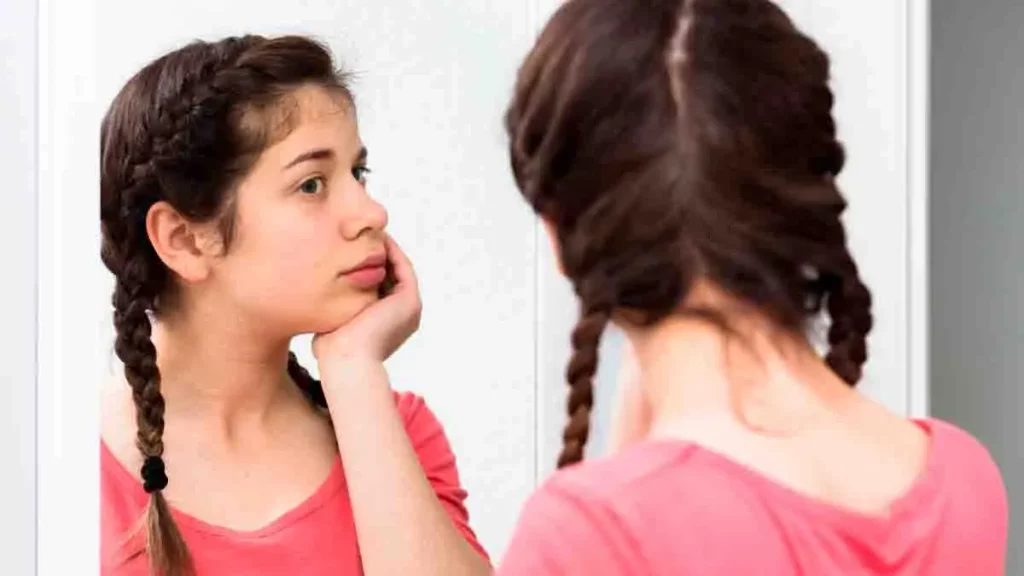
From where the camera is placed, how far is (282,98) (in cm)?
107

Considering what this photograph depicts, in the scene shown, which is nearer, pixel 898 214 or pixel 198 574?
pixel 198 574

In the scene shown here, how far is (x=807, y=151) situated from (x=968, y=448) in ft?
0.64

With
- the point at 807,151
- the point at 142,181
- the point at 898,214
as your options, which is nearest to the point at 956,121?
the point at 898,214

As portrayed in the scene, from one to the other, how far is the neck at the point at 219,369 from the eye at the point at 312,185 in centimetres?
10

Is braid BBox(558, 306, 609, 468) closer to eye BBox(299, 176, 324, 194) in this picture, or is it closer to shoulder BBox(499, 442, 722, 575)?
shoulder BBox(499, 442, 722, 575)

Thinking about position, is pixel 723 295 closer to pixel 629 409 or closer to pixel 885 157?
pixel 629 409

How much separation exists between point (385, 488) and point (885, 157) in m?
0.54

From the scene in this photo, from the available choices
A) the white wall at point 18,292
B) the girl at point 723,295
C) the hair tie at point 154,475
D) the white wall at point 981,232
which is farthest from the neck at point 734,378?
the white wall at point 981,232

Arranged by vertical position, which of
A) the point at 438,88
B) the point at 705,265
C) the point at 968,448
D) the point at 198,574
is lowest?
the point at 198,574

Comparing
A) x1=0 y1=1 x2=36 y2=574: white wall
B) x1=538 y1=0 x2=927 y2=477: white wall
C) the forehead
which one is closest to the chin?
the forehead

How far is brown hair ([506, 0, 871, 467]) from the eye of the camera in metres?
0.83

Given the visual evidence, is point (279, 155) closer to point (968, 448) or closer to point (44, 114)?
point (44, 114)

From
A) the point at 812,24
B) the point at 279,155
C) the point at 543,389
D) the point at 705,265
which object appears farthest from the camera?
the point at 812,24

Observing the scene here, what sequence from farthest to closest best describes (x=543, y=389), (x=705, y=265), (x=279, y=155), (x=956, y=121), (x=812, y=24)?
(x=956, y=121) < (x=812, y=24) < (x=543, y=389) < (x=279, y=155) < (x=705, y=265)
